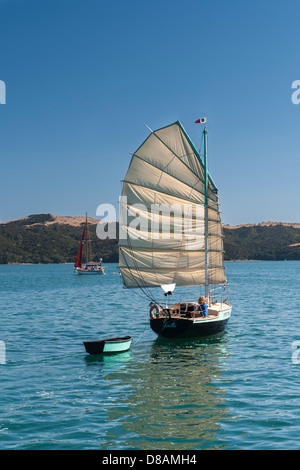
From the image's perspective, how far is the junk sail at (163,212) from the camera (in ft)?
95.3

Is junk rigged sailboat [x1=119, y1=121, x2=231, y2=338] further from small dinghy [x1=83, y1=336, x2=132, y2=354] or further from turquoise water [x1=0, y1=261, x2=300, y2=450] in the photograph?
small dinghy [x1=83, y1=336, x2=132, y2=354]

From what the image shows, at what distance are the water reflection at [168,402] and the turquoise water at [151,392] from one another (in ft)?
0.10

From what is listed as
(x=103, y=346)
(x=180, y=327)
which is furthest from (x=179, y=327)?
(x=103, y=346)

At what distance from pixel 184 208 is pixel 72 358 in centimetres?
1237

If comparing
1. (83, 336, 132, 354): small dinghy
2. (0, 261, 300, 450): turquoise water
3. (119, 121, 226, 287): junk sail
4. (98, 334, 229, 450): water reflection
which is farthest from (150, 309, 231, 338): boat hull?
(119, 121, 226, 287): junk sail

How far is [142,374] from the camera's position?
1912cm

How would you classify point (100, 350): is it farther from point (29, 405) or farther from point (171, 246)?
point (171, 246)

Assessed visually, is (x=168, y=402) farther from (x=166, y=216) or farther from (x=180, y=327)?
(x=166, y=216)

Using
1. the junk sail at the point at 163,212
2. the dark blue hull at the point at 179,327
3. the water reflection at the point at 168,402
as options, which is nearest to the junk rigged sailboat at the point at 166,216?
the junk sail at the point at 163,212

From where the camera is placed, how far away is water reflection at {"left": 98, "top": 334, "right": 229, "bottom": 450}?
12297mm
